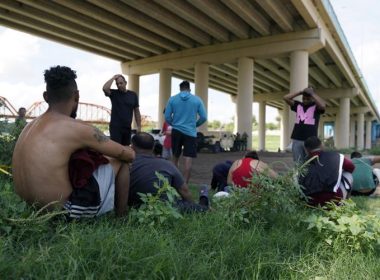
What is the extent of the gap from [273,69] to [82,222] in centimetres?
3137

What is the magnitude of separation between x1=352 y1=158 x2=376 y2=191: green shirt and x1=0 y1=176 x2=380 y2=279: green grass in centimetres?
325

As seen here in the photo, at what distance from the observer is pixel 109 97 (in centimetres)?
648

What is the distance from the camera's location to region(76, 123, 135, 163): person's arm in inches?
114

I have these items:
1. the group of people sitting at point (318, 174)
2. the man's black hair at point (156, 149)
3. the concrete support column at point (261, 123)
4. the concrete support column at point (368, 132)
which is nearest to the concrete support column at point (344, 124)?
the concrete support column at point (261, 123)

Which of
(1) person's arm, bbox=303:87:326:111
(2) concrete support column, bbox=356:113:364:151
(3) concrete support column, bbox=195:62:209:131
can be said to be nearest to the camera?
(1) person's arm, bbox=303:87:326:111

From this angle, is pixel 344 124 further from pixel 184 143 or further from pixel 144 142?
pixel 144 142

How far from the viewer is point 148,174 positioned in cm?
361

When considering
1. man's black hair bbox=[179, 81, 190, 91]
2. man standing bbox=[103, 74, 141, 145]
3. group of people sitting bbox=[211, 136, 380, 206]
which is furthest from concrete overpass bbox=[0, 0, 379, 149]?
group of people sitting bbox=[211, 136, 380, 206]

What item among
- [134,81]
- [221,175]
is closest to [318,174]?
[221,175]

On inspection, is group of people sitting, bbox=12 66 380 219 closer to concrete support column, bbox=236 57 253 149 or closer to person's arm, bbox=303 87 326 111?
person's arm, bbox=303 87 326 111

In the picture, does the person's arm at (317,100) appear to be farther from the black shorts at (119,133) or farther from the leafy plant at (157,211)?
the leafy plant at (157,211)

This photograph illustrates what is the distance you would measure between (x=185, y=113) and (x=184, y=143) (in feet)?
1.50

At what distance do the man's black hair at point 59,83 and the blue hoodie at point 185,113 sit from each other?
11.4 ft

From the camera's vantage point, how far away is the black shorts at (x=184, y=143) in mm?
6426
